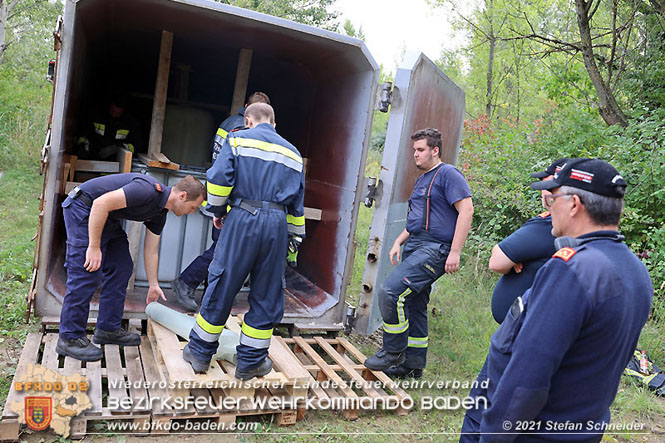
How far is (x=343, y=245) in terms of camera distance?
16.3ft

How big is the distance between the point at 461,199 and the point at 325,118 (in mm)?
2390

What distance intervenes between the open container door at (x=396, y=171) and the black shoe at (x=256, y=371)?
119 cm

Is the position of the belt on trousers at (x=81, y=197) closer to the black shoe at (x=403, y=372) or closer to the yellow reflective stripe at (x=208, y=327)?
the yellow reflective stripe at (x=208, y=327)

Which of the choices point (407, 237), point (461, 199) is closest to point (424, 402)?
point (407, 237)

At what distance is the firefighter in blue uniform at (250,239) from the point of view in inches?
135

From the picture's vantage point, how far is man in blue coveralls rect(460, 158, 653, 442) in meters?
1.71

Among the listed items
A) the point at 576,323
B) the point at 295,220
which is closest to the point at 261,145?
the point at 295,220

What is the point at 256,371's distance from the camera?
140 inches

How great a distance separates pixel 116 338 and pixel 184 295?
3.14ft

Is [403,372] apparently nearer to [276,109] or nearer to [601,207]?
[601,207]

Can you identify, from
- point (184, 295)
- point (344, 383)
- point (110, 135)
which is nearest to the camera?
point (344, 383)

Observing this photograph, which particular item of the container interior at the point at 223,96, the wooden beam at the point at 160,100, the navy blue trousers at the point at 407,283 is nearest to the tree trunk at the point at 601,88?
the container interior at the point at 223,96

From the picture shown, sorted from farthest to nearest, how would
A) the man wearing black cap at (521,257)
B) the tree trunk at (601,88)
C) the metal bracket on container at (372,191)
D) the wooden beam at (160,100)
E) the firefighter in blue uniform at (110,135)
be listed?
the tree trunk at (601,88)
the firefighter in blue uniform at (110,135)
the wooden beam at (160,100)
the metal bracket on container at (372,191)
the man wearing black cap at (521,257)

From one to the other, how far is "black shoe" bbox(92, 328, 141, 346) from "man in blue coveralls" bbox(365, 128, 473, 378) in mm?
1889
